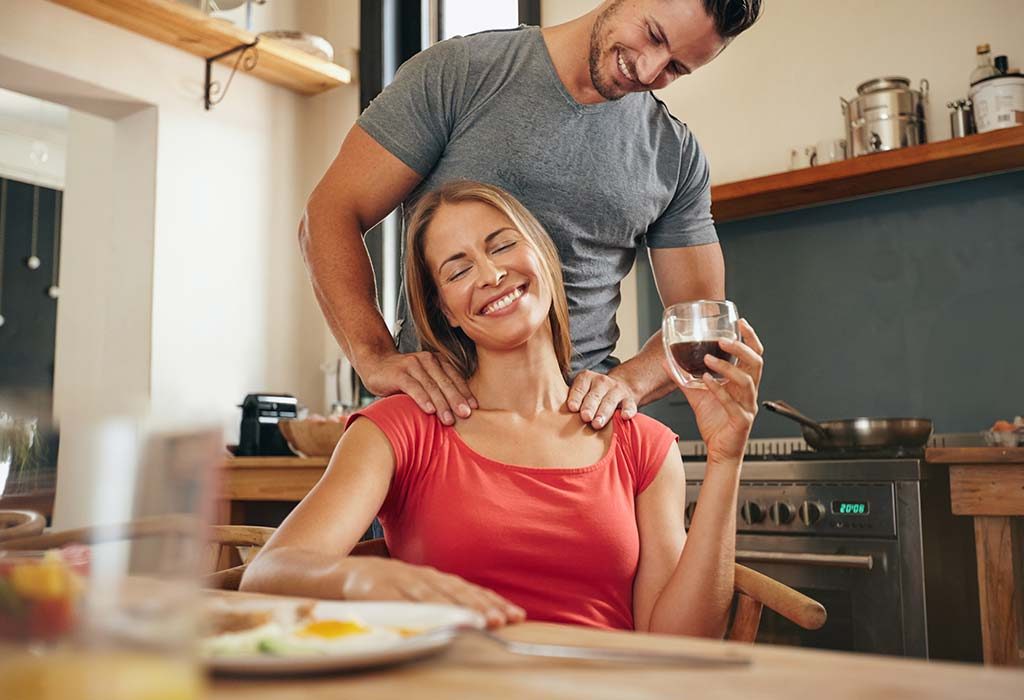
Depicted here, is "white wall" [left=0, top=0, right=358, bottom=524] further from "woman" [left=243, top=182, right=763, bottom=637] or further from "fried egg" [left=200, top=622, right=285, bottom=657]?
"fried egg" [left=200, top=622, right=285, bottom=657]

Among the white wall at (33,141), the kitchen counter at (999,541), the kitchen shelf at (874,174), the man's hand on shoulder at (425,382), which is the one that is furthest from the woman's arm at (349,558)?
the white wall at (33,141)

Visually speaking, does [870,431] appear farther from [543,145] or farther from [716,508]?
[716,508]

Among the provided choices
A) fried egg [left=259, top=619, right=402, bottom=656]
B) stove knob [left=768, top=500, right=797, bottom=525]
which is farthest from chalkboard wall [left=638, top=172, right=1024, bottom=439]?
fried egg [left=259, top=619, right=402, bottom=656]

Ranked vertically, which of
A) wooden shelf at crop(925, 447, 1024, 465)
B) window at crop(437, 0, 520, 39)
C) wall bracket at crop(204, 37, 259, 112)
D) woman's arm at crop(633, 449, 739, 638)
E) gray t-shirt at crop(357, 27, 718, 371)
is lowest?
woman's arm at crop(633, 449, 739, 638)

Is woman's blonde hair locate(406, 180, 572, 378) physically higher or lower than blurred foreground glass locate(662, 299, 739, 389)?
higher

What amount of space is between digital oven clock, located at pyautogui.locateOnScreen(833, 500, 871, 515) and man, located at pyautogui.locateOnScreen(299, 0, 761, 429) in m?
0.79

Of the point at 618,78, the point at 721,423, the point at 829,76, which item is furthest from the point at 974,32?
the point at 721,423

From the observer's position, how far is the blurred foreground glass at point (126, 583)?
363 millimetres

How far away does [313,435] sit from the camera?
9.89 ft

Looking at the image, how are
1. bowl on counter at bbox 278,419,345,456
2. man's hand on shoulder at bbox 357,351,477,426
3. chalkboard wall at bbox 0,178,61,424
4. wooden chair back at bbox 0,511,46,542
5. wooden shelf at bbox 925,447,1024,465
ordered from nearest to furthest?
wooden chair back at bbox 0,511,46,542
man's hand on shoulder at bbox 357,351,477,426
wooden shelf at bbox 925,447,1024,465
bowl on counter at bbox 278,419,345,456
chalkboard wall at bbox 0,178,61,424

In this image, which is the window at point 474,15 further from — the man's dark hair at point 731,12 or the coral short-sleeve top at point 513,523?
the coral short-sleeve top at point 513,523

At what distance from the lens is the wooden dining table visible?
0.53m

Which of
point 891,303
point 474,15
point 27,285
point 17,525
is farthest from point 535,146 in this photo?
point 27,285

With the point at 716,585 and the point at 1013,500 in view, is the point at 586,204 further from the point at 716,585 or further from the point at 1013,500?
the point at 1013,500
